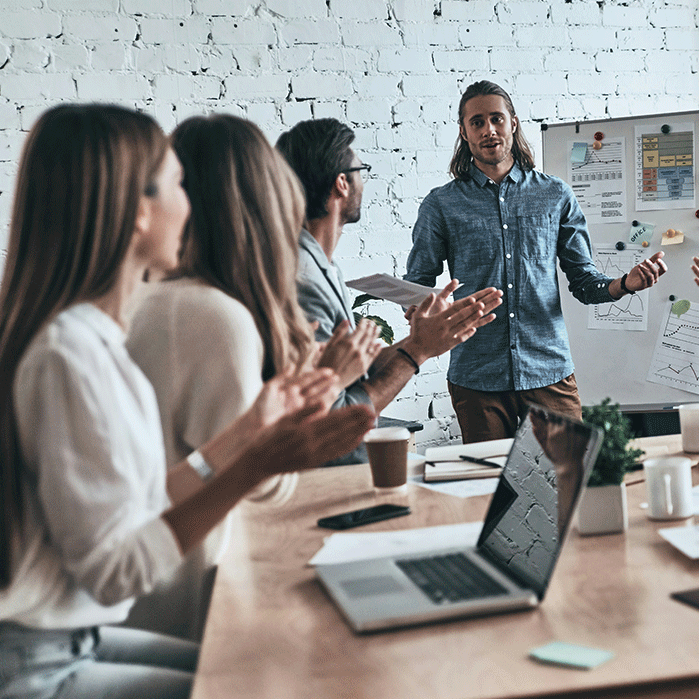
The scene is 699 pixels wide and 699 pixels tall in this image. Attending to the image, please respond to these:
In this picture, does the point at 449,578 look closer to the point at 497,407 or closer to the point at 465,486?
the point at 465,486

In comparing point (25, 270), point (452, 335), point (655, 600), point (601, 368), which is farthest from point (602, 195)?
point (25, 270)

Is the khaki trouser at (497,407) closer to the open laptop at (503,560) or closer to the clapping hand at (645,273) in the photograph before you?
the clapping hand at (645,273)

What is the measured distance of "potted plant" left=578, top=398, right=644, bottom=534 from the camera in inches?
43.3

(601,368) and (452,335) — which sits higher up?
(452,335)

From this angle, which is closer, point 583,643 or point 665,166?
point 583,643

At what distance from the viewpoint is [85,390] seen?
2.49 feet

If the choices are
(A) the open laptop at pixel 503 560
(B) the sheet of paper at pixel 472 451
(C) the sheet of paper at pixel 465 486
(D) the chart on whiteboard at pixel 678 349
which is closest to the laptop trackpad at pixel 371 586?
(A) the open laptop at pixel 503 560

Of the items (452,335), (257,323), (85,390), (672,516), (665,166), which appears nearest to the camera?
(85,390)

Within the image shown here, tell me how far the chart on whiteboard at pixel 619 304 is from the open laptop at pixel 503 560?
200cm

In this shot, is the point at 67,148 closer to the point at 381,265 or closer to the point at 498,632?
the point at 498,632

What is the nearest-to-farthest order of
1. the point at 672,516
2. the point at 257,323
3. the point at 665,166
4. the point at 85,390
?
1. the point at 85,390
2. the point at 672,516
3. the point at 257,323
4. the point at 665,166

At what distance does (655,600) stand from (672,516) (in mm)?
312

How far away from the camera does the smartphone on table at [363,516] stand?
1215mm

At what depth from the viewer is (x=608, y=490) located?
1.10 meters
